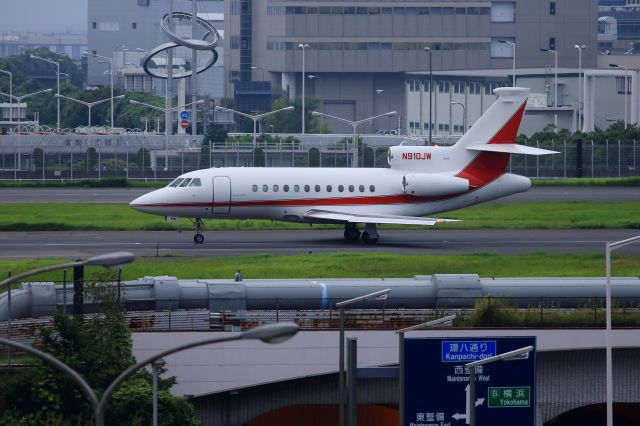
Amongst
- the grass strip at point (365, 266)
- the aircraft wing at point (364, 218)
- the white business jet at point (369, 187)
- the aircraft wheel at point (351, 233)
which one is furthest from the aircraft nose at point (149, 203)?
the aircraft wheel at point (351, 233)

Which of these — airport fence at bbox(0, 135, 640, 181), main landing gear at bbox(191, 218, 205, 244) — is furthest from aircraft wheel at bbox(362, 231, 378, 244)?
airport fence at bbox(0, 135, 640, 181)

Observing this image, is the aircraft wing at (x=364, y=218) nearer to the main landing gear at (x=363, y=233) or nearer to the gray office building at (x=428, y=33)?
the main landing gear at (x=363, y=233)

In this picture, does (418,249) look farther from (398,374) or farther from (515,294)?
(398,374)

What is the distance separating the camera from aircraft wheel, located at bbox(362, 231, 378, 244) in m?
48.8

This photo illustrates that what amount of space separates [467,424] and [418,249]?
2533 cm

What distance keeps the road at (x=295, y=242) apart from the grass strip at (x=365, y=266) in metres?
2.45

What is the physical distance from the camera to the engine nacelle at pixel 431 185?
162 ft

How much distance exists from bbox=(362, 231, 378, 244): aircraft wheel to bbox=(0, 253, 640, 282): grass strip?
511 cm

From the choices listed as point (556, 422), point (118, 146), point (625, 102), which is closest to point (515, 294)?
point (556, 422)

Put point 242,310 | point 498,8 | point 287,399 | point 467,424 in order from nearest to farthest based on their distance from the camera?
point 467,424, point 287,399, point 242,310, point 498,8

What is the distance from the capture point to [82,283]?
2617 cm

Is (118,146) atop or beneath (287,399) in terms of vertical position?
atop

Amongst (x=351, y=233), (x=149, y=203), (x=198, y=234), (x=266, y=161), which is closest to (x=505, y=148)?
(x=351, y=233)

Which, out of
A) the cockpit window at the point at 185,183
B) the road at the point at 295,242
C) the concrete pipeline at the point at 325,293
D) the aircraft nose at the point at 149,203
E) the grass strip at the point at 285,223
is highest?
the cockpit window at the point at 185,183
